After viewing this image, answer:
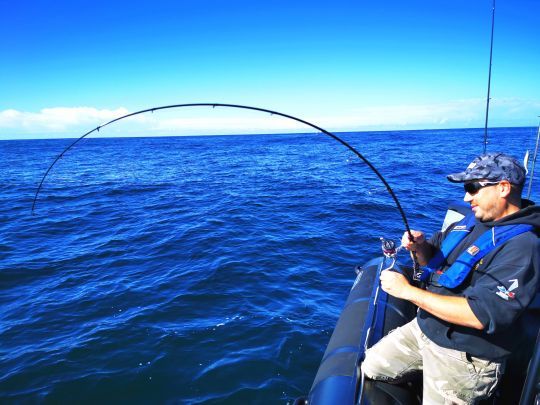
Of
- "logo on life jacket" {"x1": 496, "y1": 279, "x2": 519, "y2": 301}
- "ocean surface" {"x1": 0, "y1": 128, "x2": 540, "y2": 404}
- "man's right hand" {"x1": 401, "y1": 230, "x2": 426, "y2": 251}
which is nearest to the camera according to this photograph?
"logo on life jacket" {"x1": 496, "y1": 279, "x2": 519, "y2": 301}

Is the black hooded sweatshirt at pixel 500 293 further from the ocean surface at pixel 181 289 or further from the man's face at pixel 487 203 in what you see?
the ocean surface at pixel 181 289

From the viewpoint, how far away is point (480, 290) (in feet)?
6.30

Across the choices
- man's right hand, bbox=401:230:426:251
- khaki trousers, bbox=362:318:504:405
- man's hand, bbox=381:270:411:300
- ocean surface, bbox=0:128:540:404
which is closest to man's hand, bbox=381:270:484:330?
man's hand, bbox=381:270:411:300

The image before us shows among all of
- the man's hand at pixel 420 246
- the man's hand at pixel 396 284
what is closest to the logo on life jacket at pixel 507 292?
the man's hand at pixel 396 284

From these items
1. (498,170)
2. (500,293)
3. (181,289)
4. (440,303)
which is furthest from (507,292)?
(181,289)

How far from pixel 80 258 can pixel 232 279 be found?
154 inches

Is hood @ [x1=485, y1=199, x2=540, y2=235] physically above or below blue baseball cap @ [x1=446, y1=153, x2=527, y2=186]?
below

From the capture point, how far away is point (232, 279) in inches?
273

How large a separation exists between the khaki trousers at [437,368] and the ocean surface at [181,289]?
1912mm

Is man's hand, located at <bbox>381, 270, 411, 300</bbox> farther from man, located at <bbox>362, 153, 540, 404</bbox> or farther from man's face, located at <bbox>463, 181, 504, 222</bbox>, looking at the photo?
man's face, located at <bbox>463, 181, 504, 222</bbox>

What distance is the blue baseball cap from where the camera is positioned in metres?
2.08

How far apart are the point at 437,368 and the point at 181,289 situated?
5056 mm

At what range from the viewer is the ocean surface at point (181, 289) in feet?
14.5

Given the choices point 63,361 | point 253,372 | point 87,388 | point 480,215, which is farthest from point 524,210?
point 63,361
